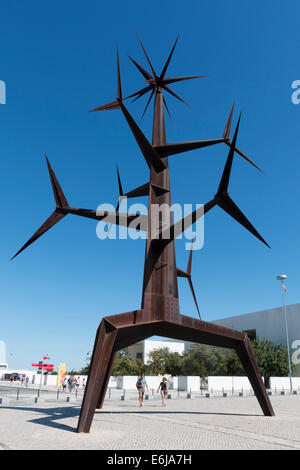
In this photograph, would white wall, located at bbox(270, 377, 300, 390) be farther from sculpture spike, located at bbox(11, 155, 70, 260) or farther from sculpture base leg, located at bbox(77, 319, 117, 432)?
sculpture spike, located at bbox(11, 155, 70, 260)

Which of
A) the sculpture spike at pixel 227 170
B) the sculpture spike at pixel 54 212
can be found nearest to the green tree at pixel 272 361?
the sculpture spike at pixel 227 170

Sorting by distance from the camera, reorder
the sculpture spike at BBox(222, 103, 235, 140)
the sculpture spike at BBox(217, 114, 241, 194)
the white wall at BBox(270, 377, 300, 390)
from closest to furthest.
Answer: the sculpture spike at BBox(217, 114, 241, 194), the sculpture spike at BBox(222, 103, 235, 140), the white wall at BBox(270, 377, 300, 390)

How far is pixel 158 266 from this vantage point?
12.6 m

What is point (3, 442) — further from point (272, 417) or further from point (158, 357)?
point (158, 357)

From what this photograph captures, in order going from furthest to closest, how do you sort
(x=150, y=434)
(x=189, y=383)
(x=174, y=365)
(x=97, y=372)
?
(x=174, y=365), (x=189, y=383), (x=97, y=372), (x=150, y=434)

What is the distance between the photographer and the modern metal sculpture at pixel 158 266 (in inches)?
413

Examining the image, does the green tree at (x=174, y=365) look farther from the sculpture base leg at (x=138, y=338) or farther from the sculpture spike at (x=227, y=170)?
the sculpture spike at (x=227, y=170)

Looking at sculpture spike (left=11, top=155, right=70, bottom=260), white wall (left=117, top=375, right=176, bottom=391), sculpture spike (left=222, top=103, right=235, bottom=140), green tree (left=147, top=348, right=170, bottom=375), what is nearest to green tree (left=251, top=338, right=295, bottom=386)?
white wall (left=117, top=375, right=176, bottom=391)

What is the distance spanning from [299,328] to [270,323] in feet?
17.8

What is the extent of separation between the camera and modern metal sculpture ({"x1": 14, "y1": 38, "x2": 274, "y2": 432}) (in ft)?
34.4

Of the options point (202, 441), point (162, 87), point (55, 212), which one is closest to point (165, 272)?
point (55, 212)

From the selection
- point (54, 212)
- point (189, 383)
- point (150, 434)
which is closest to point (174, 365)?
point (189, 383)

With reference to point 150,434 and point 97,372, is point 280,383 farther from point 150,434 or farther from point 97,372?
point 97,372

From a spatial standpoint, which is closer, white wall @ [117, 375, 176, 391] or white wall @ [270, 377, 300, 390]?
white wall @ [117, 375, 176, 391]
